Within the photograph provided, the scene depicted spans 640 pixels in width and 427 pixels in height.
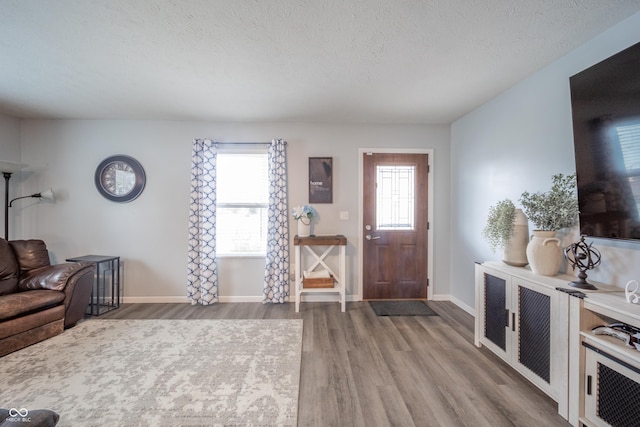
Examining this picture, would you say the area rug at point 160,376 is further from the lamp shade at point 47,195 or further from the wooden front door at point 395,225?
the lamp shade at point 47,195

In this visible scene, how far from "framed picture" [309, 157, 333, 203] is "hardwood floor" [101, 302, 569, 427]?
1629 mm

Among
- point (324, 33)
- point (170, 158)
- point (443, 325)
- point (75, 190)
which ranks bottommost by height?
point (443, 325)

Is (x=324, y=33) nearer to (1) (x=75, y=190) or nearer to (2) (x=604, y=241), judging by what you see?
(2) (x=604, y=241)

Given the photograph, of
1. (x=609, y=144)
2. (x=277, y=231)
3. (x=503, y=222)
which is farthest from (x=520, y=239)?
(x=277, y=231)

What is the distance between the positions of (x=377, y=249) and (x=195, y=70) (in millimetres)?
3038

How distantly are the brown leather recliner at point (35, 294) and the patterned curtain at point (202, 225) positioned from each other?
1117mm

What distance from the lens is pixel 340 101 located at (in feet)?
9.34

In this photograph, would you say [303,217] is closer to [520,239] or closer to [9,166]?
[520,239]

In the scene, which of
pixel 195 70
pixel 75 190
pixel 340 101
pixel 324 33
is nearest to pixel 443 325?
pixel 340 101

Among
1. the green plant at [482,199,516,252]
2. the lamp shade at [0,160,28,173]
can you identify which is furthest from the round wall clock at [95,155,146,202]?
the green plant at [482,199,516,252]

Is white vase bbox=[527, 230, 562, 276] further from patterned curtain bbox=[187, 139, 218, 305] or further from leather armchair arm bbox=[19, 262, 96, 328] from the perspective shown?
leather armchair arm bbox=[19, 262, 96, 328]

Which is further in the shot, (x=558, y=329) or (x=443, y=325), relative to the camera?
(x=443, y=325)

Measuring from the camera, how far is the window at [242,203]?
358 cm

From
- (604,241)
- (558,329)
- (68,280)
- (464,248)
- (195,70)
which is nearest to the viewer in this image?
(558,329)
